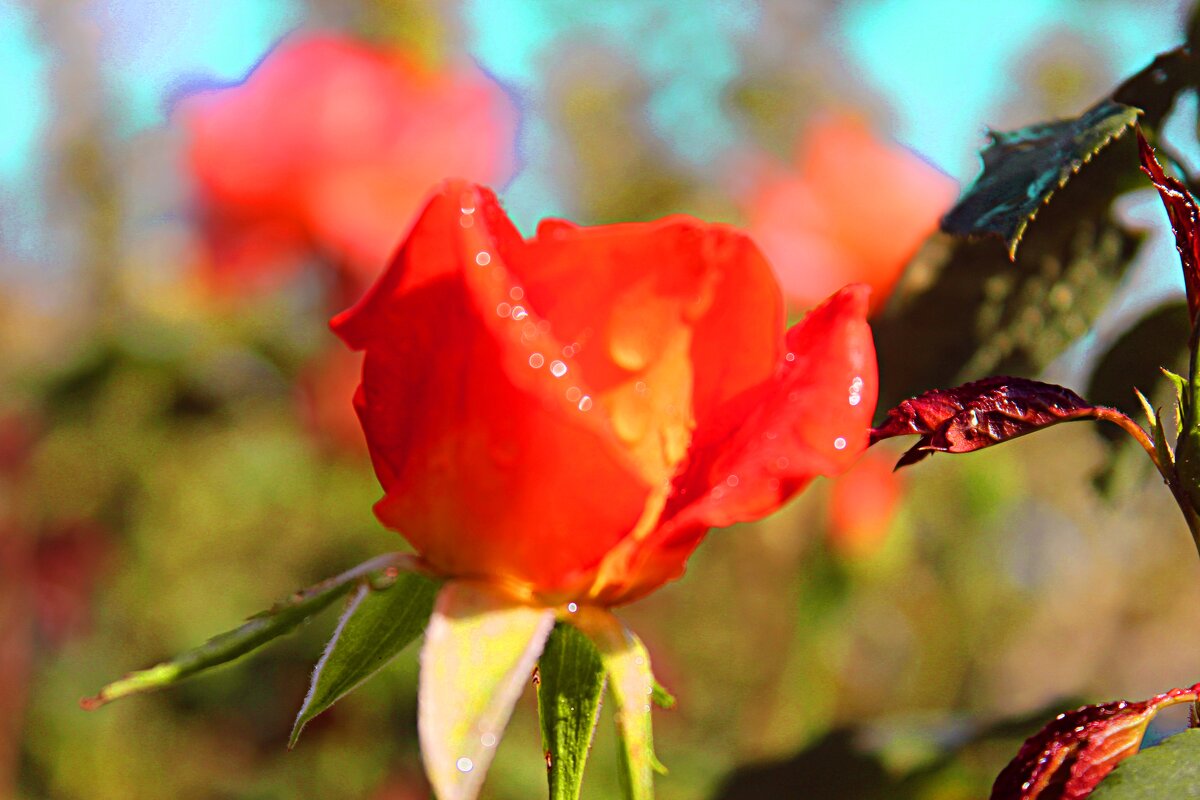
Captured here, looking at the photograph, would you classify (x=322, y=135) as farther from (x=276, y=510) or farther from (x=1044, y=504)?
(x=1044, y=504)

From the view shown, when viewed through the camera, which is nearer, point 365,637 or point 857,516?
point 365,637

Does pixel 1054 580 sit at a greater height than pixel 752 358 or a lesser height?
lesser

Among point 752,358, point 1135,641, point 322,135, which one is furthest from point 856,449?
point 1135,641

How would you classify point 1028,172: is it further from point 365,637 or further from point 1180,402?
point 365,637

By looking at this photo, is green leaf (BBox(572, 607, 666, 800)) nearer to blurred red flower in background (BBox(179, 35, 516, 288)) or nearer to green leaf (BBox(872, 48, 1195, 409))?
green leaf (BBox(872, 48, 1195, 409))

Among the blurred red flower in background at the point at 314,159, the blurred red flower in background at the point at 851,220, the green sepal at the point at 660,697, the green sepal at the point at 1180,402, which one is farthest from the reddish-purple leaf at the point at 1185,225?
the blurred red flower in background at the point at 314,159

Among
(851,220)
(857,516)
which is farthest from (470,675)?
(857,516)
